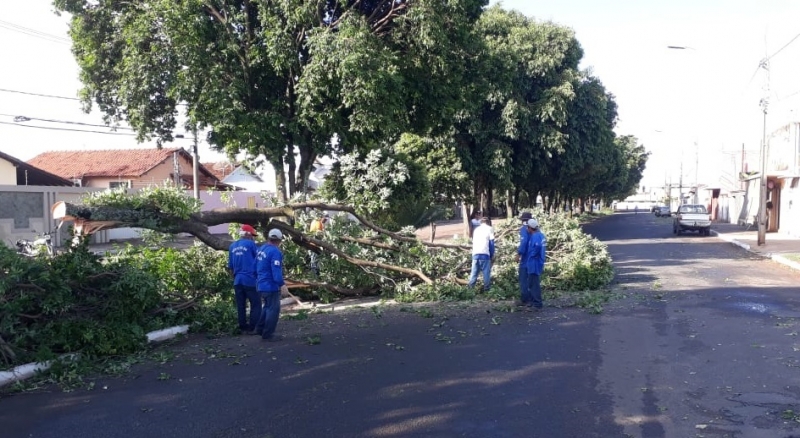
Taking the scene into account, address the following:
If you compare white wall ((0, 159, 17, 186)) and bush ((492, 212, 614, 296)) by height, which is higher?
white wall ((0, 159, 17, 186))

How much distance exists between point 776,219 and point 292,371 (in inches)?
1468

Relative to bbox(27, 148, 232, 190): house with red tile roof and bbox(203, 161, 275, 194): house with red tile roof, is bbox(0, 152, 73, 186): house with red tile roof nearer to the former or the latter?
bbox(27, 148, 232, 190): house with red tile roof

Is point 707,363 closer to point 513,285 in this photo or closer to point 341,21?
point 513,285

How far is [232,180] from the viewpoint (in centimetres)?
5634

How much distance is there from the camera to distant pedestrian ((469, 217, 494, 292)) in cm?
1315

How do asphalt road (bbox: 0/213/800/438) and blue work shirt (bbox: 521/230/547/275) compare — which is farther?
blue work shirt (bbox: 521/230/547/275)

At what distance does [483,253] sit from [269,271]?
539cm

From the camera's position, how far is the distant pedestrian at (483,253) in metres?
13.1

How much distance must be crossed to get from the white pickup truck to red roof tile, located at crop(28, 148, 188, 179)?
29844 mm

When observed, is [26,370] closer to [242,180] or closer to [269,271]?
[269,271]

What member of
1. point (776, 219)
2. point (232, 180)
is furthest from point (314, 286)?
point (232, 180)

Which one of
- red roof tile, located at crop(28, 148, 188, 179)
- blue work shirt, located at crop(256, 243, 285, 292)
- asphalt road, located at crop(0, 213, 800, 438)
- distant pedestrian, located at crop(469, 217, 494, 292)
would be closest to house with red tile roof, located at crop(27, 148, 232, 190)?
red roof tile, located at crop(28, 148, 188, 179)

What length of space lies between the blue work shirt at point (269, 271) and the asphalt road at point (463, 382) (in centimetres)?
78

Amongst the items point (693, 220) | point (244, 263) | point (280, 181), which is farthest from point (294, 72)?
point (693, 220)
